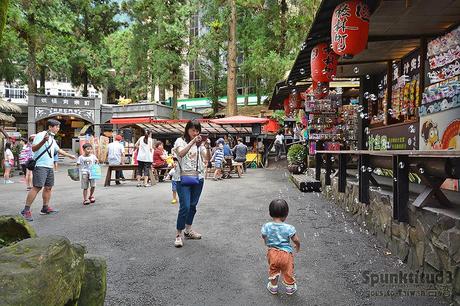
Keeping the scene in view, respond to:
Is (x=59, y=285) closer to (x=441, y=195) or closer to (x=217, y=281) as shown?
(x=217, y=281)

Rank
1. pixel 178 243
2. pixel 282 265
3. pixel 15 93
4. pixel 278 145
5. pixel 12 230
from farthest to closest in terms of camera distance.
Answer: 1. pixel 15 93
2. pixel 278 145
3. pixel 178 243
4. pixel 282 265
5. pixel 12 230

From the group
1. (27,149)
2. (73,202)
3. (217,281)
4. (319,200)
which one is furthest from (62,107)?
(217,281)

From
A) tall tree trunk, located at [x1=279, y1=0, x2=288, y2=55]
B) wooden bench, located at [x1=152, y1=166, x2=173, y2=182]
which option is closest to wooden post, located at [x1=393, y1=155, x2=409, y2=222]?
wooden bench, located at [x1=152, y1=166, x2=173, y2=182]

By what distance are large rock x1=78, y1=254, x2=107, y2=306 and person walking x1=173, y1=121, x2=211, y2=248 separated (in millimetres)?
2291

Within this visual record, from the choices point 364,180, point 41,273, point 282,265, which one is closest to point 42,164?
point 282,265

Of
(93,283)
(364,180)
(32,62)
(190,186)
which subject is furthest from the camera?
(32,62)

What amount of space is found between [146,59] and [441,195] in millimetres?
31530

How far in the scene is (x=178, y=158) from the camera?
546 cm

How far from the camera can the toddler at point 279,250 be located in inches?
145

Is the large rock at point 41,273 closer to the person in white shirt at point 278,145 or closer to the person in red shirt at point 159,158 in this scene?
the person in red shirt at point 159,158

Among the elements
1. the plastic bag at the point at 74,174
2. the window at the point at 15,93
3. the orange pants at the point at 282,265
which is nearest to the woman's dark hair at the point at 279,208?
the orange pants at the point at 282,265

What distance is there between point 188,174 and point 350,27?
381 centimetres

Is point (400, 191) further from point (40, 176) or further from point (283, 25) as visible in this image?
point (283, 25)

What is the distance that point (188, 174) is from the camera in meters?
5.44
